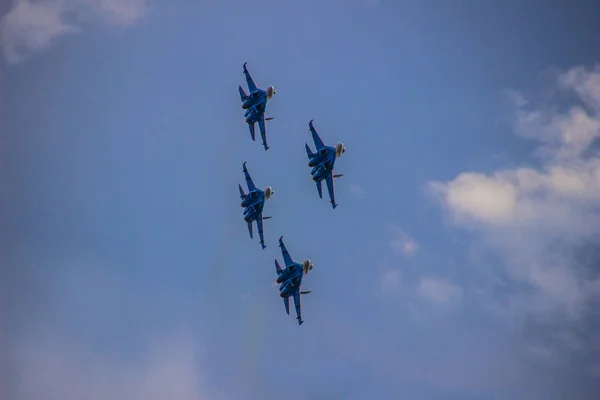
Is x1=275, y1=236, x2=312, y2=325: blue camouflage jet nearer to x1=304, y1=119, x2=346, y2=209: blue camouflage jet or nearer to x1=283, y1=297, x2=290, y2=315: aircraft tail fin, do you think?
x1=283, y1=297, x2=290, y2=315: aircraft tail fin

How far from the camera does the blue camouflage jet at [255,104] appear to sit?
19075cm

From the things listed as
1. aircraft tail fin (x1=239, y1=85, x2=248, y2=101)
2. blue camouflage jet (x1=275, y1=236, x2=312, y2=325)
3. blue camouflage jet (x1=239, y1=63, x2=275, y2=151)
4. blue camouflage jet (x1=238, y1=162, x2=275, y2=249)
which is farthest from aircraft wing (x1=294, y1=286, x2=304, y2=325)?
aircraft tail fin (x1=239, y1=85, x2=248, y2=101)

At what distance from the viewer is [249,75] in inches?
7589

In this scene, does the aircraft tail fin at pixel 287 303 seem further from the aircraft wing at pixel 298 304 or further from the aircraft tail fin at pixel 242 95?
the aircraft tail fin at pixel 242 95

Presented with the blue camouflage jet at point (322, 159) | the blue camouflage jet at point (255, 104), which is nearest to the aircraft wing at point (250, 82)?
the blue camouflage jet at point (255, 104)

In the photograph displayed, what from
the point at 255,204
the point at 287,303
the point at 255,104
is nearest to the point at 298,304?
the point at 287,303

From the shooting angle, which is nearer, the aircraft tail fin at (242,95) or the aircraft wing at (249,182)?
the aircraft tail fin at (242,95)

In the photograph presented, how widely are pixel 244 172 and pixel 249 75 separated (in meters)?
15.3

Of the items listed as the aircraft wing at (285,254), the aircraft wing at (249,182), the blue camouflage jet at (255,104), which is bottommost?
the aircraft wing at (285,254)

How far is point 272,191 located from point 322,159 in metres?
9.34

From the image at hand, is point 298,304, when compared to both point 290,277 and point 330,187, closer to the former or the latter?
point 290,277

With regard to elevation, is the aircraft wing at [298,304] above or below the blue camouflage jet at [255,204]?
→ below

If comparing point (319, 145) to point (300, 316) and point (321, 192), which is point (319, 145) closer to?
point (321, 192)

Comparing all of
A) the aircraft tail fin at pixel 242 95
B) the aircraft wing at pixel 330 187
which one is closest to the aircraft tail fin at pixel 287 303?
the aircraft wing at pixel 330 187
